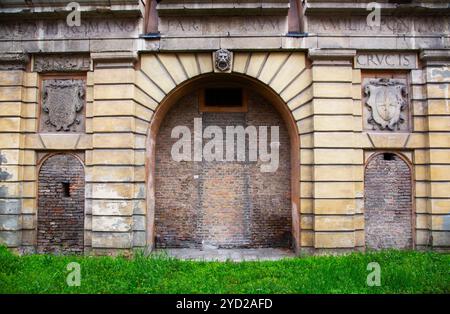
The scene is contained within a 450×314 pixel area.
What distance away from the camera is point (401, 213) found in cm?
932

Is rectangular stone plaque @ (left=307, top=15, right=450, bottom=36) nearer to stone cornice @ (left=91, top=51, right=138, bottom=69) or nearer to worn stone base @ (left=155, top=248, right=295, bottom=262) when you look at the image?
stone cornice @ (left=91, top=51, right=138, bottom=69)

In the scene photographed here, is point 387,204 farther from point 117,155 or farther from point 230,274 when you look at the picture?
point 117,155

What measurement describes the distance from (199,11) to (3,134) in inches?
242

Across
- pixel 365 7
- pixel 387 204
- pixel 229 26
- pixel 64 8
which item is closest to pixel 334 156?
pixel 387 204

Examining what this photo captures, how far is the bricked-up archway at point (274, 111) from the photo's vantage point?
9.40 m

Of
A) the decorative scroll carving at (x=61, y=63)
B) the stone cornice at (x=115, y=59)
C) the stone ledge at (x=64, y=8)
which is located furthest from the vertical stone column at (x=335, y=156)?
the decorative scroll carving at (x=61, y=63)

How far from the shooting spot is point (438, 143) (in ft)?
29.9

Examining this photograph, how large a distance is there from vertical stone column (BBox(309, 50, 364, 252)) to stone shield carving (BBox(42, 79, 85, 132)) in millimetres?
6295

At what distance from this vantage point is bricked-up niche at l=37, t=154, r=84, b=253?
9406 mm

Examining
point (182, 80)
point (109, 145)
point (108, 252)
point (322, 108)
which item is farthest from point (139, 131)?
point (322, 108)

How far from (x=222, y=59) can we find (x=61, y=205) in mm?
→ 5828

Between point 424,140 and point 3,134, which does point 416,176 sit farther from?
point 3,134
